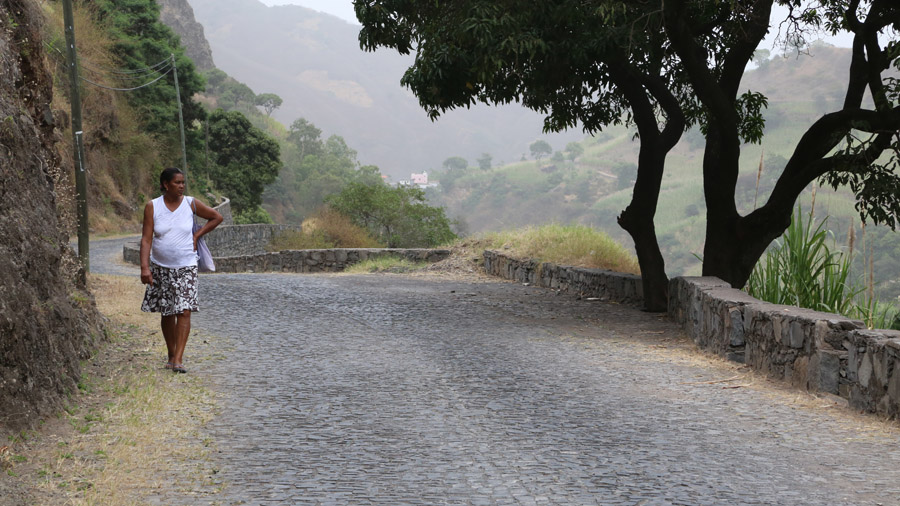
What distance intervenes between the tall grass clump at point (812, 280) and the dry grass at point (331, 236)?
25423 mm

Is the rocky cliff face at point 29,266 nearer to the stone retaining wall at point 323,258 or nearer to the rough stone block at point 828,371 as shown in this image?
the rough stone block at point 828,371

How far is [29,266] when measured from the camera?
20.8 feet

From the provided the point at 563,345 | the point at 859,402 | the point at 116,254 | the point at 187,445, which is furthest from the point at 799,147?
the point at 116,254

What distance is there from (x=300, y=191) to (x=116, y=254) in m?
68.3

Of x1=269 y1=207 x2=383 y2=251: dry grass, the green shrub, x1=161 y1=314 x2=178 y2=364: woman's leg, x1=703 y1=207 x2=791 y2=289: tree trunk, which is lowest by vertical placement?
x1=161 y1=314 x2=178 y2=364: woman's leg

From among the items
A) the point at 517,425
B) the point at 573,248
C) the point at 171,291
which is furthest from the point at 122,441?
the point at 573,248

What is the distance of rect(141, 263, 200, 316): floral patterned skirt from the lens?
7.39 meters

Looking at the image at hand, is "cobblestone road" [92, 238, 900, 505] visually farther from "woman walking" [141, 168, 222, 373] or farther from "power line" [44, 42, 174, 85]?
"power line" [44, 42, 174, 85]

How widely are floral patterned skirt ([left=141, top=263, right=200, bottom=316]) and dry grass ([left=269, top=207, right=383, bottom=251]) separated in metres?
26.9

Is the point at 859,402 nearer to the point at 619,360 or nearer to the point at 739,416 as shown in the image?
the point at 739,416

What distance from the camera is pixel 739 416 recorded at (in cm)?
635

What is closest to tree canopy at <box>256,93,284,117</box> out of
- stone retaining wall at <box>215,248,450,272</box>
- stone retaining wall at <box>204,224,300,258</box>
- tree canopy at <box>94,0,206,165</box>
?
A: tree canopy at <box>94,0,206,165</box>

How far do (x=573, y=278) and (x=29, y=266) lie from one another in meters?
10.8

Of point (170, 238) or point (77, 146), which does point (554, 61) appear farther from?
point (77, 146)
